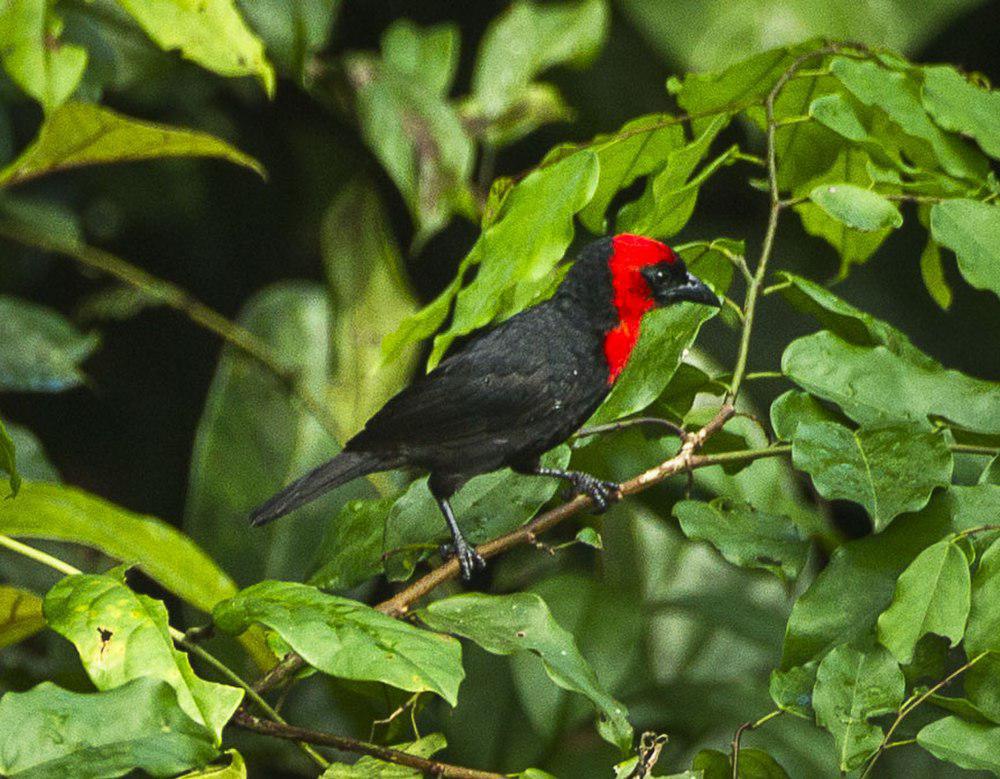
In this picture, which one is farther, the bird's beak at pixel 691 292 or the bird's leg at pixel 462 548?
the bird's beak at pixel 691 292

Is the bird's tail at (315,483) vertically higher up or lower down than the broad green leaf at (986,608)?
lower down

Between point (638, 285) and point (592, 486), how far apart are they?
0.26m

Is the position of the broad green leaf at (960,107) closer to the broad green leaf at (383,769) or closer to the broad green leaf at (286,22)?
the broad green leaf at (383,769)

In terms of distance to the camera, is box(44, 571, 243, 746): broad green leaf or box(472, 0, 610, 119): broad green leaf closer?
box(44, 571, 243, 746): broad green leaf

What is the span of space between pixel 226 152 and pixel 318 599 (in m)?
0.85

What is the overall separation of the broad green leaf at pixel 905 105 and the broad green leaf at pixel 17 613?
979 millimetres

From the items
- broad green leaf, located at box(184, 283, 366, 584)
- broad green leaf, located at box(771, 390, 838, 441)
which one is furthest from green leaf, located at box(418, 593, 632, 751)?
broad green leaf, located at box(184, 283, 366, 584)

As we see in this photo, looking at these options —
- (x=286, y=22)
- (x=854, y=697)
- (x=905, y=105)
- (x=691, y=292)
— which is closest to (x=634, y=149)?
(x=691, y=292)

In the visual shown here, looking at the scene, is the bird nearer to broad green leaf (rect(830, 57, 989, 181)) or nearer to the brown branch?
broad green leaf (rect(830, 57, 989, 181))

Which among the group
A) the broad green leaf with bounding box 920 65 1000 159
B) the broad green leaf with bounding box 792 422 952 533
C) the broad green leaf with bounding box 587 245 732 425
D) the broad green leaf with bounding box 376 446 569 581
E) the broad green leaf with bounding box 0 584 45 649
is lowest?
the broad green leaf with bounding box 376 446 569 581

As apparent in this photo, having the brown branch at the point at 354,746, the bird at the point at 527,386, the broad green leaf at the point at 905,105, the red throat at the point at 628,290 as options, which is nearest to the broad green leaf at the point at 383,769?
the brown branch at the point at 354,746

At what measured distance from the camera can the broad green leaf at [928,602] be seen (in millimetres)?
1111

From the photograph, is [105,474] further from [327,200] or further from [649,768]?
[649,768]

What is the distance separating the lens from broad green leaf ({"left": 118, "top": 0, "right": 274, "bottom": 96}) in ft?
5.50
